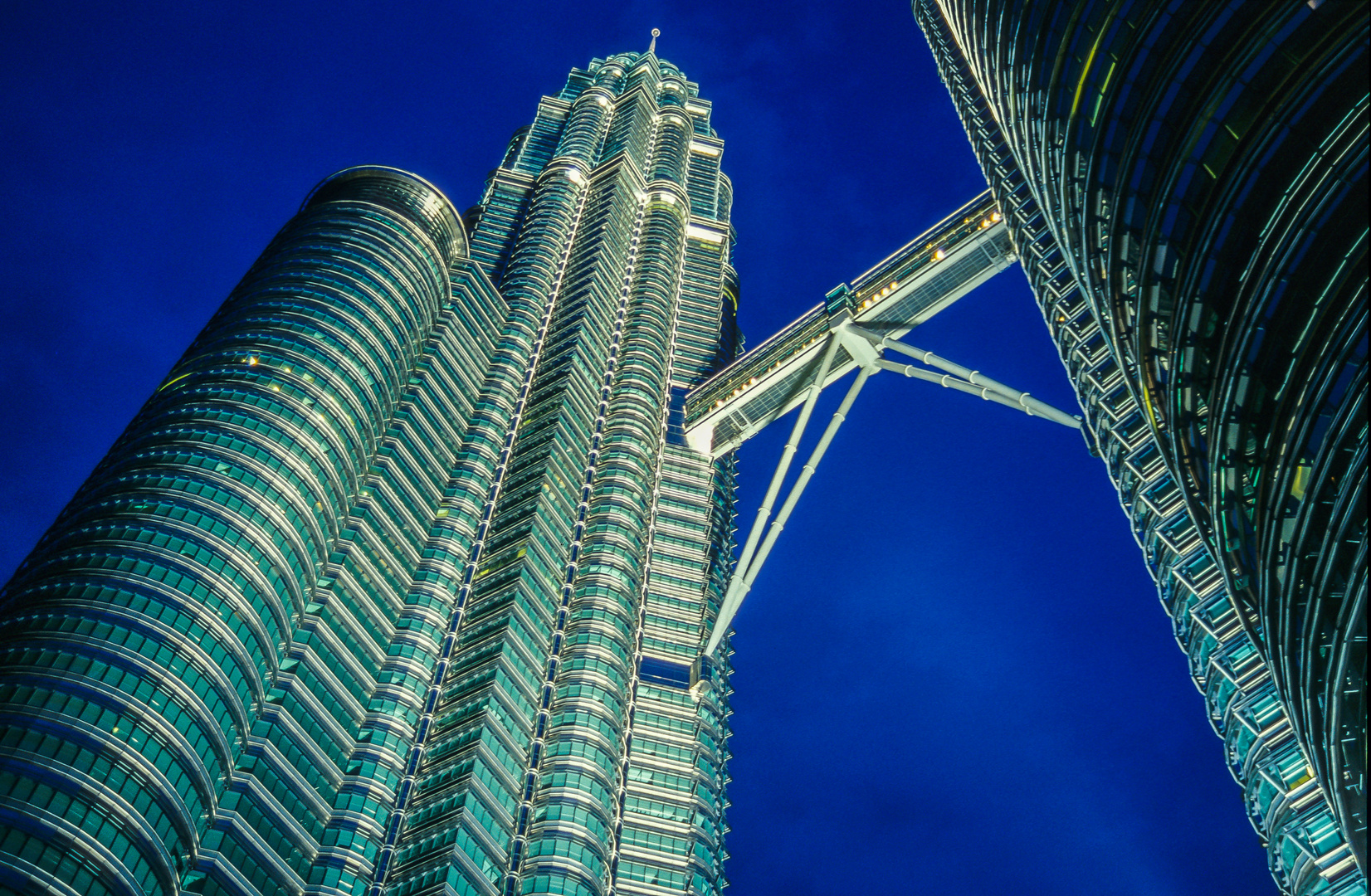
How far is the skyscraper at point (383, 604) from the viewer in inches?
2406

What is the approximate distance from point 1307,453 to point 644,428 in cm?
9204

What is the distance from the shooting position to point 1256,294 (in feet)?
107

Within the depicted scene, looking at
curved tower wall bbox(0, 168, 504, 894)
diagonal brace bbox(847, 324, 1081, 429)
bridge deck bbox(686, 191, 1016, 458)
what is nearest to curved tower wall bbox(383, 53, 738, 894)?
bridge deck bbox(686, 191, 1016, 458)

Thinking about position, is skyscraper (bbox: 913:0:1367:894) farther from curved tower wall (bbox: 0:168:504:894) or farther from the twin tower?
curved tower wall (bbox: 0:168:504:894)

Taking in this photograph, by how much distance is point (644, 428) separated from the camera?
121 meters

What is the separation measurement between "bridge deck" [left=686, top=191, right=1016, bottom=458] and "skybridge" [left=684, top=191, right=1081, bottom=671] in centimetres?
9

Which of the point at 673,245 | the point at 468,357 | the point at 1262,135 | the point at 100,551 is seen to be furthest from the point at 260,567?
the point at 673,245

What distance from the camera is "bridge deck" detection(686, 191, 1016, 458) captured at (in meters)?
107

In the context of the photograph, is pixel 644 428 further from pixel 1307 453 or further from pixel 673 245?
pixel 1307 453

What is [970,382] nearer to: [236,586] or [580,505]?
[580,505]

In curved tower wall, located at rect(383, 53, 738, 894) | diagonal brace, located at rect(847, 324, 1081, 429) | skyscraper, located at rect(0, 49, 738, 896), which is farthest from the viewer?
diagonal brace, located at rect(847, 324, 1081, 429)

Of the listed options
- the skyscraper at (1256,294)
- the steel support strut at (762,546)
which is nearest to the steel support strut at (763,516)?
the steel support strut at (762,546)

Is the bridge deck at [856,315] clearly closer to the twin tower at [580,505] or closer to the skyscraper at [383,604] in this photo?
the twin tower at [580,505]

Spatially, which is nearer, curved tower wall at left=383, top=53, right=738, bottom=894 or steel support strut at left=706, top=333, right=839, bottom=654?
curved tower wall at left=383, top=53, right=738, bottom=894
